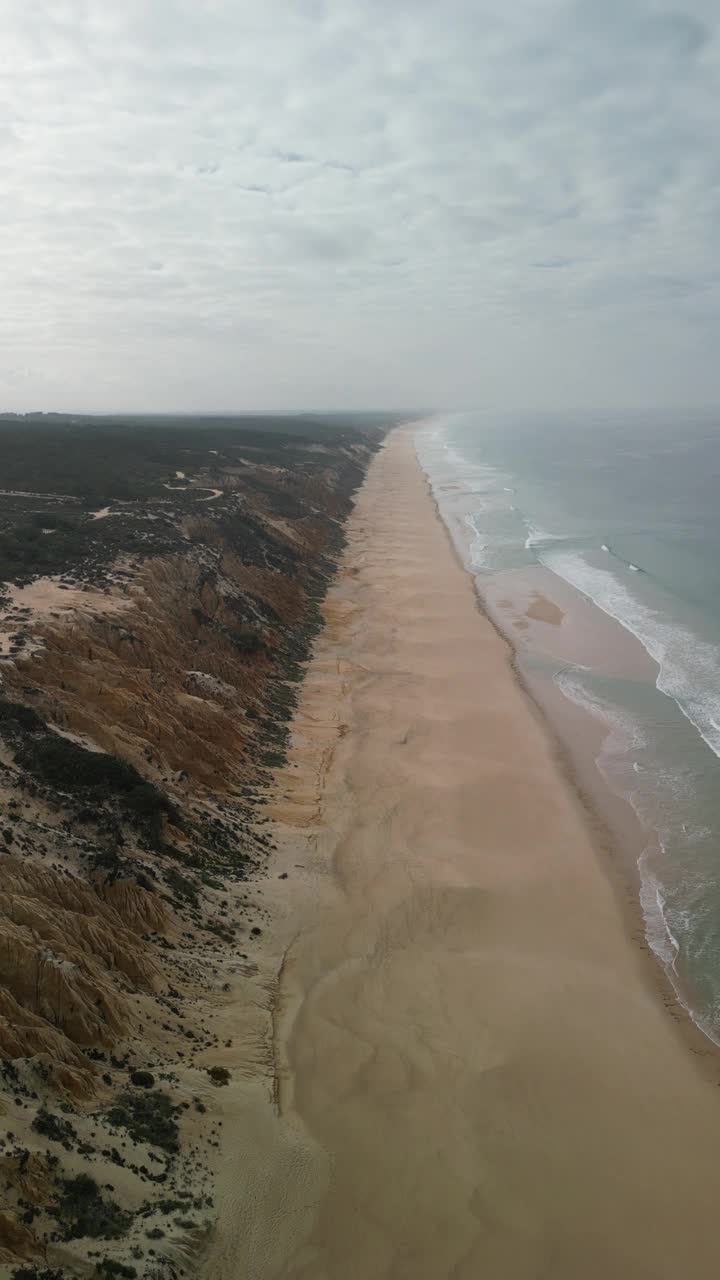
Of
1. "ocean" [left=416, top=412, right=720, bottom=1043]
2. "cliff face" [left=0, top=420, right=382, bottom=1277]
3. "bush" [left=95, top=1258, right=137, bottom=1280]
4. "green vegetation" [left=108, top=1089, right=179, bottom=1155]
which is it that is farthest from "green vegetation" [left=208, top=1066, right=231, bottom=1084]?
"ocean" [left=416, top=412, right=720, bottom=1043]

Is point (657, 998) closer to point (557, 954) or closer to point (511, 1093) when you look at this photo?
point (557, 954)

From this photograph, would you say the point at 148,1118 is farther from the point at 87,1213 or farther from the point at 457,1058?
the point at 457,1058

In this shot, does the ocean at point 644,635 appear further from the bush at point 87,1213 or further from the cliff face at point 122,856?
the bush at point 87,1213

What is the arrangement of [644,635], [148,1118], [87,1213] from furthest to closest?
1. [644,635]
2. [148,1118]
3. [87,1213]

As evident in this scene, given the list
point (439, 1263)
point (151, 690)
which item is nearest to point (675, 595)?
point (151, 690)

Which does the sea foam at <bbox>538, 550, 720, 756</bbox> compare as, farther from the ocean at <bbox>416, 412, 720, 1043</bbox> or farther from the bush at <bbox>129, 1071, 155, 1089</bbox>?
the bush at <bbox>129, 1071, 155, 1089</bbox>

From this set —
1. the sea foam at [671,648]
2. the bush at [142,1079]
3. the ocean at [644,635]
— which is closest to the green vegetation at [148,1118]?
the bush at [142,1079]

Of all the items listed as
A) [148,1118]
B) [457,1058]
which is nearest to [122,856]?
[148,1118]
